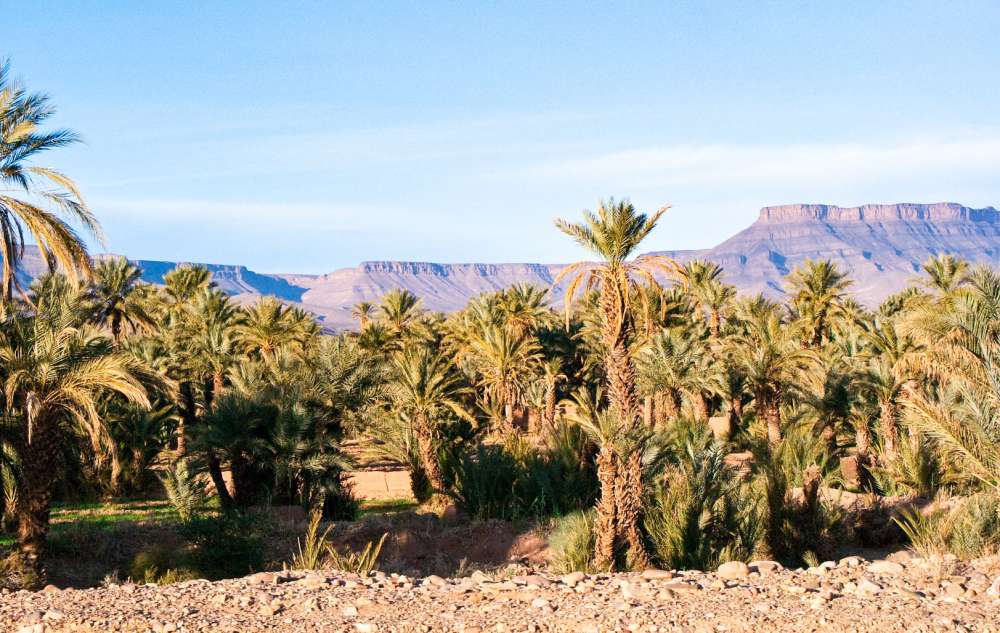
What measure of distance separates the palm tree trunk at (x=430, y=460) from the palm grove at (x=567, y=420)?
5 cm

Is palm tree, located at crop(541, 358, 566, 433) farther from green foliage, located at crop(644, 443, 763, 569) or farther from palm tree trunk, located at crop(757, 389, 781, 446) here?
green foliage, located at crop(644, 443, 763, 569)

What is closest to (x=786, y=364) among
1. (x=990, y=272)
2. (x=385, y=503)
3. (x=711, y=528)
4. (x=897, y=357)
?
(x=897, y=357)

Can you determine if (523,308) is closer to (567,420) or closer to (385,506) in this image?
(385,506)

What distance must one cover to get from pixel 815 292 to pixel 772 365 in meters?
12.7

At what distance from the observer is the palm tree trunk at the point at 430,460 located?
21250mm

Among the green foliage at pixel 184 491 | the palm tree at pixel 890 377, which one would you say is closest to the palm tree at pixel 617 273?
the green foliage at pixel 184 491

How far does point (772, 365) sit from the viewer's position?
2775 cm

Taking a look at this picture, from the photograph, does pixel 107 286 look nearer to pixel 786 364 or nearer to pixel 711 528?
pixel 786 364

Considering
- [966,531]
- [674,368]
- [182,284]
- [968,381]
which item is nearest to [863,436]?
[674,368]

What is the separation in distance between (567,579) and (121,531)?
1007cm

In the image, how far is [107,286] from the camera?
1283 inches

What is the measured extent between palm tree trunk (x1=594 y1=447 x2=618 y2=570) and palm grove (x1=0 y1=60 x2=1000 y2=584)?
33 mm

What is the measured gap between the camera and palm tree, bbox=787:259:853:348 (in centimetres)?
3869

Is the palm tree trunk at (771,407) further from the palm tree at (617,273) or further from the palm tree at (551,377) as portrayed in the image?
the palm tree at (617,273)
